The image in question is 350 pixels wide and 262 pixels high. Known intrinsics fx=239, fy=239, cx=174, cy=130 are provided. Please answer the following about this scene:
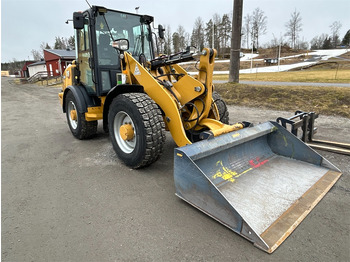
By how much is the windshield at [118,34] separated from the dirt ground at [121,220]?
2037mm

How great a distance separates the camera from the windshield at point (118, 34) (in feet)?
14.8

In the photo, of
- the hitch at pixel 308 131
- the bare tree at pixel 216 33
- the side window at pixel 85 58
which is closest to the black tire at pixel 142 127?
the side window at pixel 85 58

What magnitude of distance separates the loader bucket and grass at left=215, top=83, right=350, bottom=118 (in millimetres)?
4362

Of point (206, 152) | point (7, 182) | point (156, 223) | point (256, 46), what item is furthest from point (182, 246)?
point (256, 46)

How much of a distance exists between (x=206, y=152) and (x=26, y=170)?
3.10 meters

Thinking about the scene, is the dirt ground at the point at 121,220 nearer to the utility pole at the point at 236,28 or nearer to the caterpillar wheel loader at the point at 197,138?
the caterpillar wheel loader at the point at 197,138

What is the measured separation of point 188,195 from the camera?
273 centimetres

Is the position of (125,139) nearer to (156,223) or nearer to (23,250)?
(156,223)

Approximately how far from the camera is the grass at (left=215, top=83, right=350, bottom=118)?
290 inches

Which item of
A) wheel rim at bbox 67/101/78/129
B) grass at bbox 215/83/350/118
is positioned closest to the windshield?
wheel rim at bbox 67/101/78/129

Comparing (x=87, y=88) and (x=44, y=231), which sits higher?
(x=87, y=88)

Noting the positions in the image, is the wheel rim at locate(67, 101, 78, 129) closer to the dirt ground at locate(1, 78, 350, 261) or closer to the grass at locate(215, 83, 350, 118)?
the dirt ground at locate(1, 78, 350, 261)

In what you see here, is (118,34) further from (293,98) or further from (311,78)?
(311,78)

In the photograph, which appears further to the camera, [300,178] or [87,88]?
[87,88]
